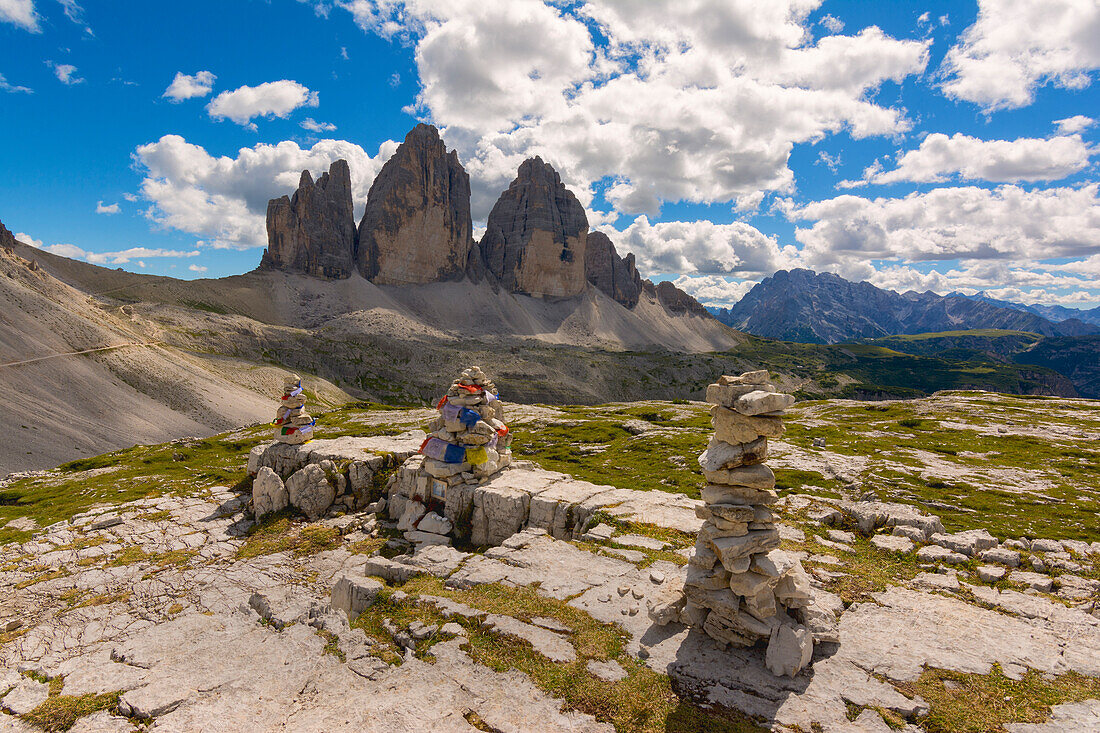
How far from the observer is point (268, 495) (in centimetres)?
2664

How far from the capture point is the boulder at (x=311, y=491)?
26.2 m

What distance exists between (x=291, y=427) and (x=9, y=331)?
276 ft

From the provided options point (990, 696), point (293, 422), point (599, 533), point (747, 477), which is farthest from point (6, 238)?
point (990, 696)

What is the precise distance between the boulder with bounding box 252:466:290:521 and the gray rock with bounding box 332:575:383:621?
12.8m

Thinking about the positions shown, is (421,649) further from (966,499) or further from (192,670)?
(966,499)

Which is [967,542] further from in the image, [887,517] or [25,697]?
[25,697]

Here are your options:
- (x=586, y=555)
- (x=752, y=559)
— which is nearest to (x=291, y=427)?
(x=586, y=555)

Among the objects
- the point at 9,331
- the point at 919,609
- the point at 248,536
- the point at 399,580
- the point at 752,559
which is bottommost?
the point at 248,536

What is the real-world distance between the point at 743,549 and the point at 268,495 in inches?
994

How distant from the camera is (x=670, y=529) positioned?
19.4 meters

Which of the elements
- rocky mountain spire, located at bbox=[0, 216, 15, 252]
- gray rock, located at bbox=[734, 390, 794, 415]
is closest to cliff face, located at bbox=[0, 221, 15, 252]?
rocky mountain spire, located at bbox=[0, 216, 15, 252]

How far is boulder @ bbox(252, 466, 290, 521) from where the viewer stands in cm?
2650

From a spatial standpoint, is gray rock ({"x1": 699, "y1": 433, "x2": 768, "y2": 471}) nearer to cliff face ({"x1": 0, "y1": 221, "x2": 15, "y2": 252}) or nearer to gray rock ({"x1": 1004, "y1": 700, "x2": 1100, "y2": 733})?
gray rock ({"x1": 1004, "y1": 700, "x2": 1100, "y2": 733})

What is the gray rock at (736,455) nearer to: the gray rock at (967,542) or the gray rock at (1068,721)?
A: the gray rock at (1068,721)
